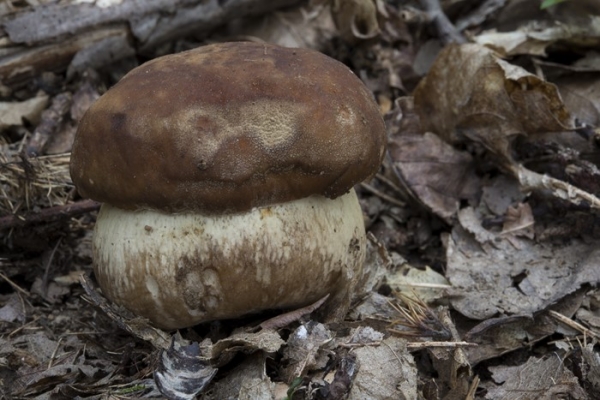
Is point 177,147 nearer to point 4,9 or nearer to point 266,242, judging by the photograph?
point 266,242

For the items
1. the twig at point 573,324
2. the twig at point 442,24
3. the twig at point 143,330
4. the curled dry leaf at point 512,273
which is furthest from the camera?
the twig at point 442,24

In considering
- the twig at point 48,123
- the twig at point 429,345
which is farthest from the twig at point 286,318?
the twig at point 48,123

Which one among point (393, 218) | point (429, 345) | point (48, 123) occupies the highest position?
point (48, 123)

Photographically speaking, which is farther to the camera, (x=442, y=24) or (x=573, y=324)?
(x=442, y=24)

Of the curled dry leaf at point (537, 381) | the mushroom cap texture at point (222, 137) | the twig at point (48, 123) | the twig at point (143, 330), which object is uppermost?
the mushroom cap texture at point (222, 137)

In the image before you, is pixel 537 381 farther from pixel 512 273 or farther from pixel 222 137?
pixel 222 137

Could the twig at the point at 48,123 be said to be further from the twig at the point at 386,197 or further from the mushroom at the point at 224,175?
the twig at the point at 386,197

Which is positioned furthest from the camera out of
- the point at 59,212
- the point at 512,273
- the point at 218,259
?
the point at 59,212

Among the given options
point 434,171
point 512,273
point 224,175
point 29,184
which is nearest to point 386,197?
point 434,171
